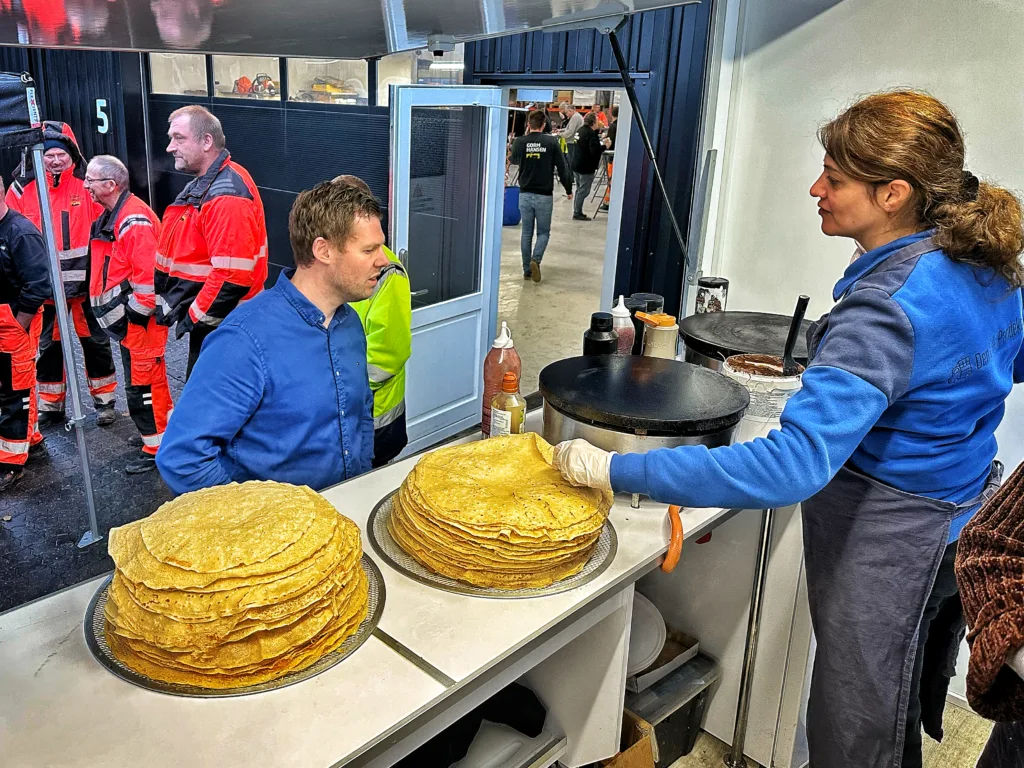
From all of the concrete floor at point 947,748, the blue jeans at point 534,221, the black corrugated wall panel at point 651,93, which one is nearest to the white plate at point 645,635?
the concrete floor at point 947,748

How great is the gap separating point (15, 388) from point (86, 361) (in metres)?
1.00

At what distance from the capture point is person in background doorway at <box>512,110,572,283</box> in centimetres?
883

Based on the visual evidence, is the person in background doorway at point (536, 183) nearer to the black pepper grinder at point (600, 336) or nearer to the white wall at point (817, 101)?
the white wall at point (817, 101)

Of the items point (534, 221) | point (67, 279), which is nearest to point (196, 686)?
point (67, 279)

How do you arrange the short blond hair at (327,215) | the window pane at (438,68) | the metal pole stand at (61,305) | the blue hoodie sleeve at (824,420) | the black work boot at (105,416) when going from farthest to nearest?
the black work boot at (105,416), the window pane at (438,68), the metal pole stand at (61,305), the short blond hair at (327,215), the blue hoodie sleeve at (824,420)

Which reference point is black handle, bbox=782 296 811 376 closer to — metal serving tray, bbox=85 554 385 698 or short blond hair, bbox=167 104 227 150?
metal serving tray, bbox=85 554 385 698

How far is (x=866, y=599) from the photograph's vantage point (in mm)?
1747

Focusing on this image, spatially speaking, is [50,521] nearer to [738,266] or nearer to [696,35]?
[738,266]

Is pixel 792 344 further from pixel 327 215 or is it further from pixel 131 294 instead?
pixel 131 294

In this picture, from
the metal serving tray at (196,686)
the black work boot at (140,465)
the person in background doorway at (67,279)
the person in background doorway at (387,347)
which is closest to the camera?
the metal serving tray at (196,686)

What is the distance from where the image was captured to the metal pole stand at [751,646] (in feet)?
7.32

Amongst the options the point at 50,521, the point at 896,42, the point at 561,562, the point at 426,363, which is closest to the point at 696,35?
the point at 896,42

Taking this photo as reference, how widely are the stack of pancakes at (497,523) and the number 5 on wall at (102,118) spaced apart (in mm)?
7309

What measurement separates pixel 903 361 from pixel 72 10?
4.67 ft
